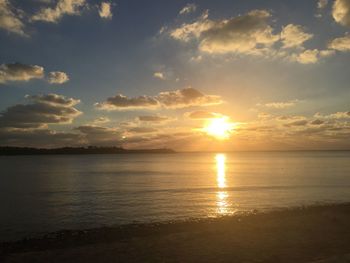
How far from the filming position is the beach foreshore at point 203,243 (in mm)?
15820

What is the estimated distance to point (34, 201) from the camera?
134 feet

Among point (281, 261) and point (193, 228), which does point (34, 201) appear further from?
point (281, 261)

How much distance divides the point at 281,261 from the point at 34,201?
3381 centimetres

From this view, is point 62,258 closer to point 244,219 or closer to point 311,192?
point 244,219

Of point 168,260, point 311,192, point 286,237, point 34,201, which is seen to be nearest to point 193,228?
point 286,237

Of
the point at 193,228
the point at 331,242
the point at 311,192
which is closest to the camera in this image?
the point at 331,242

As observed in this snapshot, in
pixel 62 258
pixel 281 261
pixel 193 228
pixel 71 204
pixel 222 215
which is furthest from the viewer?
pixel 71 204

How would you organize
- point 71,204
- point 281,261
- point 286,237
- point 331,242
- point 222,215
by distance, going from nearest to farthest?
point 281,261, point 331,242, point 286,237, point 222,215, point 71,204

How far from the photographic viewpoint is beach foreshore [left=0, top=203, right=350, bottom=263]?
15820mm

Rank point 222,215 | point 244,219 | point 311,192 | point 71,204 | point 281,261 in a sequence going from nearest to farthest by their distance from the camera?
point 281,261 → point 244,219 → point 222,215 → point 71,204 → point 311,192

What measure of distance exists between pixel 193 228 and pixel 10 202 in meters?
25.9

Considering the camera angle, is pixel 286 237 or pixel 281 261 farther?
pixel 286 237

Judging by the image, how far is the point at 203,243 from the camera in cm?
1830

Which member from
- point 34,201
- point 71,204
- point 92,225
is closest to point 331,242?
point 92,225
